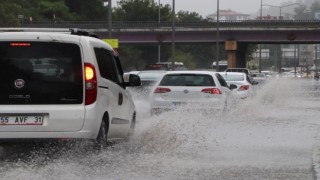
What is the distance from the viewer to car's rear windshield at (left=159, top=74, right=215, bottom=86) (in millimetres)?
17125

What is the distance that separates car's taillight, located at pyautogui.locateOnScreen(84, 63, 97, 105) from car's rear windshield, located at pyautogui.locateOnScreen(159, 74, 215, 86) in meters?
7.83

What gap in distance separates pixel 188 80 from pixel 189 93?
19.0 inches

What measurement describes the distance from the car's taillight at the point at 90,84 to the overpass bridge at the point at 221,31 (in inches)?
2469

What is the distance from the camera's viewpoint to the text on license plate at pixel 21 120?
359 inches

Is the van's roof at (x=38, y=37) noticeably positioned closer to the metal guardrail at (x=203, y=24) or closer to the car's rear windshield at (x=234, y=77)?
the car's rear windshield at (x=234, y=77)

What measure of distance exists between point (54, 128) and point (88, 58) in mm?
1063

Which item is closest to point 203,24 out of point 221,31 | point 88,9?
point 221,31

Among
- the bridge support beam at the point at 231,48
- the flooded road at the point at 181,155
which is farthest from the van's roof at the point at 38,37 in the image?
the bridge support beam at the point at 231,48

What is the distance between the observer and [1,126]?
9.11 metres

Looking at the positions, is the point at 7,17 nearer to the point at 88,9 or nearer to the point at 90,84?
the point at 88,9

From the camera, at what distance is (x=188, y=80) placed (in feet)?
56.4

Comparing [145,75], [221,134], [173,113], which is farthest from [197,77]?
[145,75]

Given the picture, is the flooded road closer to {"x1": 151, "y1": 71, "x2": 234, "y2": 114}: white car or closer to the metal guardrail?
{"x1": 151, "y1": 71, "x2": 234, "y2": 114}: white car

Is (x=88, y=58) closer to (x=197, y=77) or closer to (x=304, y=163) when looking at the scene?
(x=304, y=163)
